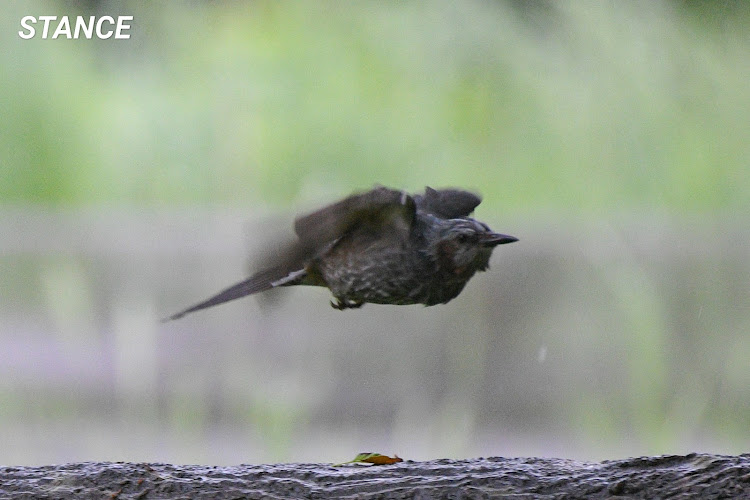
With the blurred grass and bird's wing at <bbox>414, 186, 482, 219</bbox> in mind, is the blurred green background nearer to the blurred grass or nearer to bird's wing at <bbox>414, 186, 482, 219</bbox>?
the blurred grass

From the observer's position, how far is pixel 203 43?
1495 mm

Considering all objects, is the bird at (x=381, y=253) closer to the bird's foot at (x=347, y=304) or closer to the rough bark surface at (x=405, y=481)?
the bird's foot at (x=347, y=304)

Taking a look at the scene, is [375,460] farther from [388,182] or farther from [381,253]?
[388,182]

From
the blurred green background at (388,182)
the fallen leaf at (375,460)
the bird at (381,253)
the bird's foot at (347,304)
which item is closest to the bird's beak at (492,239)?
the bird at (381,253)

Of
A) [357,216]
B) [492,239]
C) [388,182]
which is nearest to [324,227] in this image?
[357,216]

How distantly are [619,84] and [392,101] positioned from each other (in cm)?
38

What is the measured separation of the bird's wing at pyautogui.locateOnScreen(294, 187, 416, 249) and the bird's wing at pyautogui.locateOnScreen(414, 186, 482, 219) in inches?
2.5

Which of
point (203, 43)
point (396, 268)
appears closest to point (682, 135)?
point (203, 43)

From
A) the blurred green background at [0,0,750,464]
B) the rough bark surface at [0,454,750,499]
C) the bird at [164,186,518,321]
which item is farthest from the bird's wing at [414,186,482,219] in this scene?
the blurred green background at [0,0,750,464]

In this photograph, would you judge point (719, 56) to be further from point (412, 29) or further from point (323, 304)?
point (323, 304)

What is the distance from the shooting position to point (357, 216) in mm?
727

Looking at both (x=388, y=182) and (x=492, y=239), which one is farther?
(x=388, y=182)

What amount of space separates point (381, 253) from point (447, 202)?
106mm

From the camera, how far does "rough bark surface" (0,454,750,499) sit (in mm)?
779
